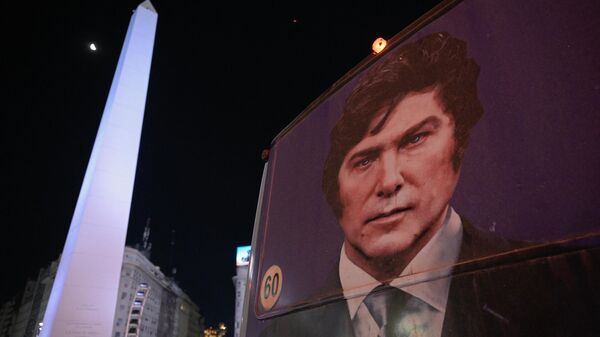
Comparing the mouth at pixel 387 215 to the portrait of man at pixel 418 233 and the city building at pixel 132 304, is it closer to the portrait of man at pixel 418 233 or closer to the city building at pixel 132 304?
the portrait of man at pixel 418 233

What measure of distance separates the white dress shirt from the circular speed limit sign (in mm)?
928

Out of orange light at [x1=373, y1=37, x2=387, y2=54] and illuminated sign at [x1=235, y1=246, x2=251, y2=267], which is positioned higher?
illuminated sign at [x1=235, y1=246, x2=251, y2=267]

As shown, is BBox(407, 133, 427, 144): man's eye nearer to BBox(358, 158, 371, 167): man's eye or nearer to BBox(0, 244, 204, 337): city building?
BBox(358, 158, 371, 167): man's eye

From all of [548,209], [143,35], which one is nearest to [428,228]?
[548,209]

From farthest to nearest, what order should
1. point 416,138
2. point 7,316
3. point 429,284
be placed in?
point 7,316, point 416,138, point 429,284

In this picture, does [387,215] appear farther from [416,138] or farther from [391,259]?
[416,138]

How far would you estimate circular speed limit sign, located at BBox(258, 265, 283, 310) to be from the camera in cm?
272

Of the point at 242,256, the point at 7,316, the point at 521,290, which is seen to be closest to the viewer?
the point at 521,290

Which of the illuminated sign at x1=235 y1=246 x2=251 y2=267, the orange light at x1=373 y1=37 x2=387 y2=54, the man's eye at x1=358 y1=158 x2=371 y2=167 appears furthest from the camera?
the illuminated sign at x1=235 y1=246 x2=251 y2=267

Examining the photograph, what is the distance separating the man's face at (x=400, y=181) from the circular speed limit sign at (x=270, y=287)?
0.75 meters

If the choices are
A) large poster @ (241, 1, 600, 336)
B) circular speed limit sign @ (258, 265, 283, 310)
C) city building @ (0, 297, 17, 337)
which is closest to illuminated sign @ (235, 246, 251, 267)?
city building @ (0, 297, 17, 337)

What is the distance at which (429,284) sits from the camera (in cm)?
163

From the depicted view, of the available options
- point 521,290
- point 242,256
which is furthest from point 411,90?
point 242,256

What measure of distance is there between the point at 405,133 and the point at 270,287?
1556 millimetres
